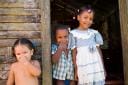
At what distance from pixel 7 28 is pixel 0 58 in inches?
12.7

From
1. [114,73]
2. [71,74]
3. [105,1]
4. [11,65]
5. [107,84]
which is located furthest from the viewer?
[105,1]

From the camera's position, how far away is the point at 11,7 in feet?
11.0

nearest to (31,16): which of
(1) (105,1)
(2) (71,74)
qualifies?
(2) (71,74)

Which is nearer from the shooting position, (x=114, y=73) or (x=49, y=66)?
(x=49, y=66)

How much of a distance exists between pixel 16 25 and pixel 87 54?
0.81 metres

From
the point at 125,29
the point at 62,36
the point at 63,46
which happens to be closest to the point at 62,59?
the point at 63,46

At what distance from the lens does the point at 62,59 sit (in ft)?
11.4

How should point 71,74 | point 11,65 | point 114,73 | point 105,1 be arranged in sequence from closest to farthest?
point 11,65 → point 71,74 → point 114,73 → point 105,1

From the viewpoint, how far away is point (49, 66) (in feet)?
10.8

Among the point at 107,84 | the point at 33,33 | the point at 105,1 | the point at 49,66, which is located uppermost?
the point at 105,1

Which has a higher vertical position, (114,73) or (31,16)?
(31,16)

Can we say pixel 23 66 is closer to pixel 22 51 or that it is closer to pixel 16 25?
pixel 22 51

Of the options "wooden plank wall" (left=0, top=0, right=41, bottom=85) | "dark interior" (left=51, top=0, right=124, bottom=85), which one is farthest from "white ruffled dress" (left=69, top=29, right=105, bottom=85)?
"dark interior" (left=51, top=0, right=124, bottom=85)

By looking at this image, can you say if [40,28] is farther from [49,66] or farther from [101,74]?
[101,74]
